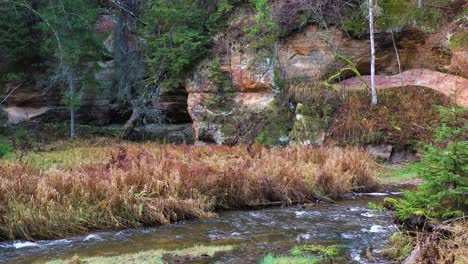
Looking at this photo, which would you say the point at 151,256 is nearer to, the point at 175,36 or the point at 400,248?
the point at 400,248

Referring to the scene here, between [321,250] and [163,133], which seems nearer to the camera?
[321,250]

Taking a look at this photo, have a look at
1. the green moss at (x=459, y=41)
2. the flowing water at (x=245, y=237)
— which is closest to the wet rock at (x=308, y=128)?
the green moss at (x=459, y=41)

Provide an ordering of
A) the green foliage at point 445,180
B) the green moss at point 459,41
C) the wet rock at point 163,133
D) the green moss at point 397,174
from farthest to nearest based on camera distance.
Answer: the wet rock at point 163,133 → the green moss at point 459,41 → the green moss at point 397,174 → the green foliage at point 445,180

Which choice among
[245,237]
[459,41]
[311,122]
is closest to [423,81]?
[459,41]

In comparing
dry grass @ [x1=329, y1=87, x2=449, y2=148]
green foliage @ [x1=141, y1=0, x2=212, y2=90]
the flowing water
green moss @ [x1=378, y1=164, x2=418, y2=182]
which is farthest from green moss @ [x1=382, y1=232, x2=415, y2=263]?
green foliage @ [x1=141, y1=0, x2=212, y2=90]

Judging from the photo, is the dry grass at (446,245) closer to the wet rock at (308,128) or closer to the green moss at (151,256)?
the green moss at (151,256)

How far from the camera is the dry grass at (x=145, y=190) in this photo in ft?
26.1

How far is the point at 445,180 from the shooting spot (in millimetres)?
5742

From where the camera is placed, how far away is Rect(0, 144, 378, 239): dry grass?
794 cm

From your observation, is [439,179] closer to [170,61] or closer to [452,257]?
[452,257]

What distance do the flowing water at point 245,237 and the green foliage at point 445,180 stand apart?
2.92 feet

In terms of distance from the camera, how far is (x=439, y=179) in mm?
5742

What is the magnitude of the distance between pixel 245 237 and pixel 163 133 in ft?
59.3

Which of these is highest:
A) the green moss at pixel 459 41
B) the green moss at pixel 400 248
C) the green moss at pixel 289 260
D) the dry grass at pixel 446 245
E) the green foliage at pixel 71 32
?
the green foliage at pixel 71 32
